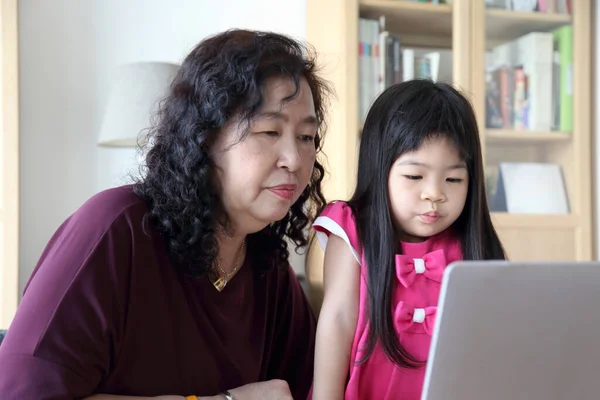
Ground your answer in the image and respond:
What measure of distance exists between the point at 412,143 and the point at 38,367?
641mm

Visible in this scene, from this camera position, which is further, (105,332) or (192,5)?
(192,5)

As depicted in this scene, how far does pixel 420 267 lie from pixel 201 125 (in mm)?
411

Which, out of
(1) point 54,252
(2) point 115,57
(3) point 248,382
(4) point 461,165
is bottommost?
(3) point 248,382

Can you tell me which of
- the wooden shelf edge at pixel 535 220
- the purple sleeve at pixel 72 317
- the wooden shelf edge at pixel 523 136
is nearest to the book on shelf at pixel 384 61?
the wooden shelf edge at pixel 523 136

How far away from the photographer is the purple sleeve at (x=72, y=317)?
91cm

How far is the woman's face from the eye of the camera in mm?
1059

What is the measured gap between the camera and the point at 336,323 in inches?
A: 46.3

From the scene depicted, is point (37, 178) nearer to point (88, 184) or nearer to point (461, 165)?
point (88, 184)

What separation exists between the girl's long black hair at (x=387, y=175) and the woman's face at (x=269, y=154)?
0.16 meters

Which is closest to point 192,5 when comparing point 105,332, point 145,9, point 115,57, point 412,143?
point 145,9

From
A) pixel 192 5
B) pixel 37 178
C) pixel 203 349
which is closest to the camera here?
pixel 203 349

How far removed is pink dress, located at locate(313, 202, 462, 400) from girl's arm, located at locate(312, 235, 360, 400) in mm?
12

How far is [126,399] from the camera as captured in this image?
1012mm

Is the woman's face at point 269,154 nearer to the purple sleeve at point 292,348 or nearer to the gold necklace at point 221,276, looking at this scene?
the gold necklace at point 221,276
